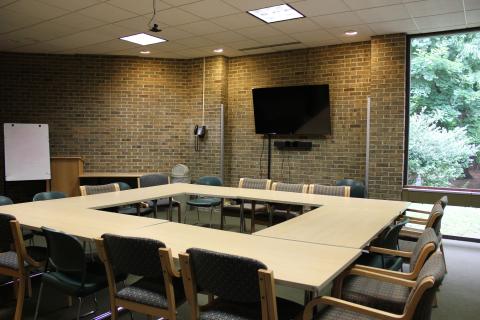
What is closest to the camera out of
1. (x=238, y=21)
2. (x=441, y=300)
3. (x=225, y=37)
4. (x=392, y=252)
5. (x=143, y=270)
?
(x=143, y=270)

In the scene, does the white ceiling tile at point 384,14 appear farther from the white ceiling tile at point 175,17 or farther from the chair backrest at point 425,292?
the chair backrest at point 425,292

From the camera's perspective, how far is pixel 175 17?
5.34 metres

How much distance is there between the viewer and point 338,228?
10.3ft

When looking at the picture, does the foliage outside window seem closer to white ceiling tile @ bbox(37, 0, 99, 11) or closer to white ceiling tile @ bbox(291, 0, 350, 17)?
white ceiling tile @ bbox(291, 0, 350, 17)

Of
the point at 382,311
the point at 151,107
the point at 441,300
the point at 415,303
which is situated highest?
the point at 151,107

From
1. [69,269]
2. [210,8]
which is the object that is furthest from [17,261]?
[210,8]

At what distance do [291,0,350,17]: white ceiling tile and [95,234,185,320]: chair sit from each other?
358cm

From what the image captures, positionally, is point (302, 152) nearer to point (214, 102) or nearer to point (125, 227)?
Answer: point (214, 102)

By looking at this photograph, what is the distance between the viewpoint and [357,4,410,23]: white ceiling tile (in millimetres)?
4863

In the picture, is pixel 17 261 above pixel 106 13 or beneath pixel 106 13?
beneath

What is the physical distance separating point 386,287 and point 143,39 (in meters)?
5.54

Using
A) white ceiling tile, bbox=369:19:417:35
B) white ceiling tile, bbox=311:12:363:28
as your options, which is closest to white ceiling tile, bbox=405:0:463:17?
white ceiling tile, bbox=369:19:417:35

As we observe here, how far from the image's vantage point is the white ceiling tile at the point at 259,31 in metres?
5.83

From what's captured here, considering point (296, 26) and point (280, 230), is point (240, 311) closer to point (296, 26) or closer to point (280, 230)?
point (280, 230)
